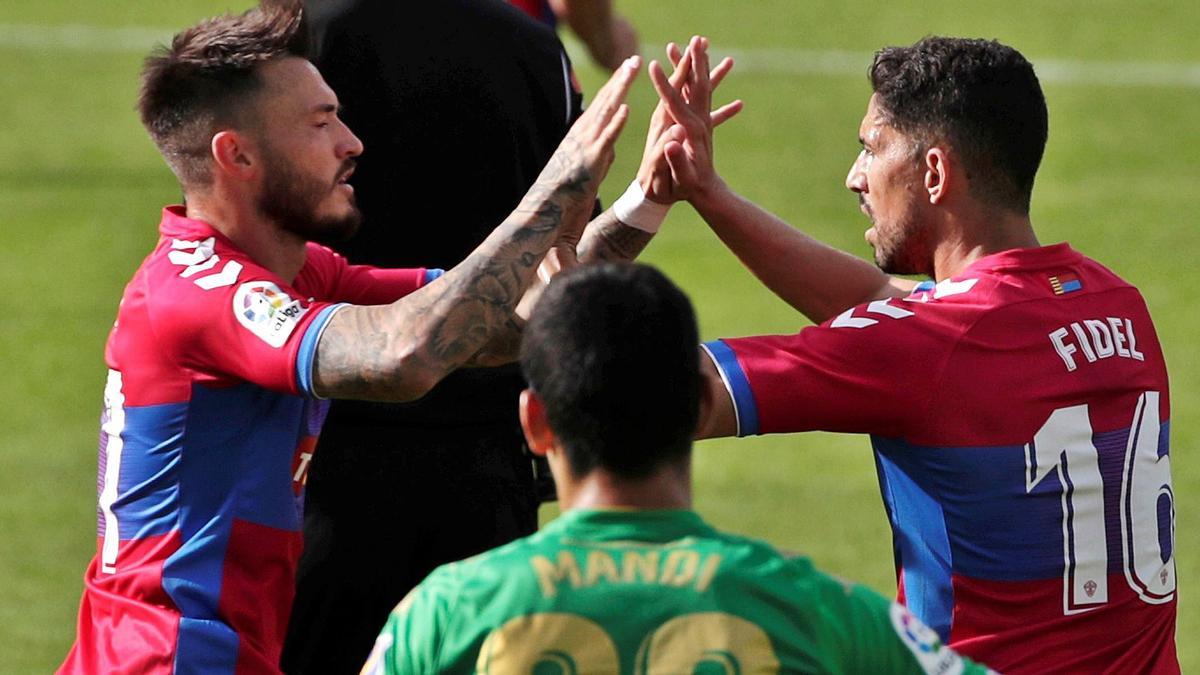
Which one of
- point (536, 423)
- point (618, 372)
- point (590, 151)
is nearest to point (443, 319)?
point (590, 151)

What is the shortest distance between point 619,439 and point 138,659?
1.47 m

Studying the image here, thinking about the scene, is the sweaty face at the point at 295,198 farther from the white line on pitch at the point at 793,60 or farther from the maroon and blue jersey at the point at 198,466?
the white line on pitch at the point at 793,60

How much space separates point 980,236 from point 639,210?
0.86 m

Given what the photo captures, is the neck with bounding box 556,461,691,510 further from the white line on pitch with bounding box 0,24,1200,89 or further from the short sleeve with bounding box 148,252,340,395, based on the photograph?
the white line on pitch with bounding box 0,24,1200,89

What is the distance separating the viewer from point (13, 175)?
16.8 meters

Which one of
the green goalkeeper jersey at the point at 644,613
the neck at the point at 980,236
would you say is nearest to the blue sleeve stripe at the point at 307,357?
the green goalkeeper jersey at the point at 644,613

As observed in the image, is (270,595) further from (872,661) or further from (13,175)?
(13,175)

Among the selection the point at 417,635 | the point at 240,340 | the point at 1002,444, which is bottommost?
the point at 417,635

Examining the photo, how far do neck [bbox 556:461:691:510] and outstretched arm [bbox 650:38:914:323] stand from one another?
168 centimetres

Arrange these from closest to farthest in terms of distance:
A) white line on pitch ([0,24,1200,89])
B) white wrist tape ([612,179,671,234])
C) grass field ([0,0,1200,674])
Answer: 1. white wrist tape ([612,179,671,234])
2. grass field ([0,0,1200,674])
3. white line on pitch ([0,24,1200,89])

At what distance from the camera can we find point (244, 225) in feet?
14.9

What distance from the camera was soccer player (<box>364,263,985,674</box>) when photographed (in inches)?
125

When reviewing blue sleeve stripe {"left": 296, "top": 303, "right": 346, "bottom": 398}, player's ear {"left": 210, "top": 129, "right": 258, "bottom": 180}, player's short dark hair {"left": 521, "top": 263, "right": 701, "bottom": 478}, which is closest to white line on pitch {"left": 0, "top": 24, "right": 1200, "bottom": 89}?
player's ear {"left": 210, "top": 129, "right": 258, "bottom": 180}

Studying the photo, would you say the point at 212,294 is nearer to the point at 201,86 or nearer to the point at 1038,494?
the point at 201,86
